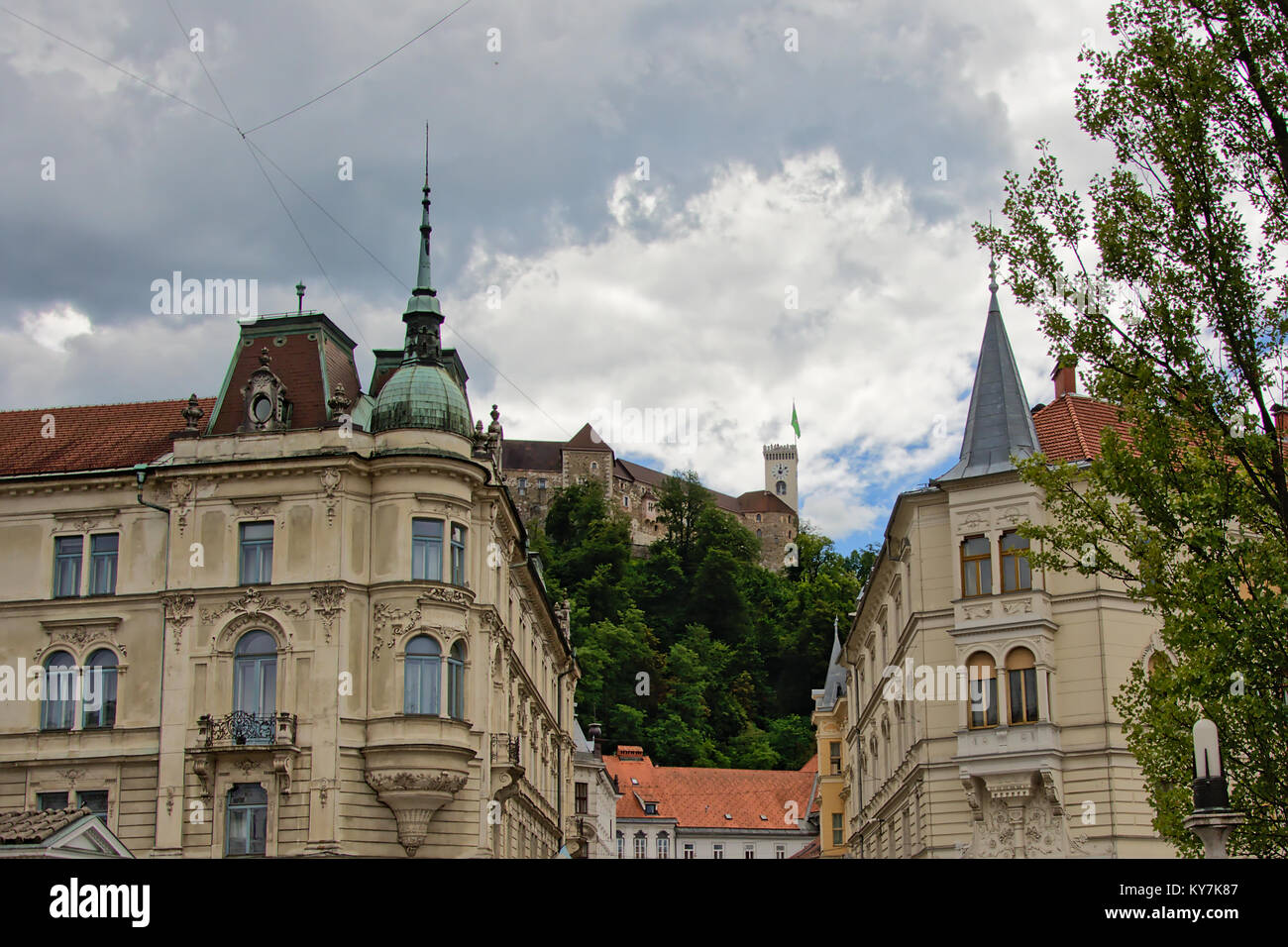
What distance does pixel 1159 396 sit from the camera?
20141mm

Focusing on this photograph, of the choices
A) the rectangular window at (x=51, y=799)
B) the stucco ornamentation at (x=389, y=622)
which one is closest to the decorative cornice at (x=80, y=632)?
the rectangular window at (x=51, y=799)

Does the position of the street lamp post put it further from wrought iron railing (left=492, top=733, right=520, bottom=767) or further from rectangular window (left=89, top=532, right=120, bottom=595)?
rectangular window (left=89, top=532, right=120, bottom=595)

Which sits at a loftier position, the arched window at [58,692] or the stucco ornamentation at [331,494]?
the stucco ornamentation at [331,494]

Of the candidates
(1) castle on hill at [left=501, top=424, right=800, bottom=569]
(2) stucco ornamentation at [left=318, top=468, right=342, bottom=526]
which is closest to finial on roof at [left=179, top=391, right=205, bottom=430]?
(2) stucco ornamentation at [left=318, top=468, right=342, bottom=526]

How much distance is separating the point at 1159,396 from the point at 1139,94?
4.46 metres

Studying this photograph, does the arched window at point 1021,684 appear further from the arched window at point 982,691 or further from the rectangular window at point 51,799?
the rectangular window at point 51,799

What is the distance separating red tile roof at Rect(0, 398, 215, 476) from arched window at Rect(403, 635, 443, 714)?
1058 centimetres

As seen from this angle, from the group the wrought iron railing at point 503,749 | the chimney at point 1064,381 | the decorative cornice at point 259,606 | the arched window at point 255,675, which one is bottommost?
the wrought iron railing at point 503,749

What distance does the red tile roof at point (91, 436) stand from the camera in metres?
43.0

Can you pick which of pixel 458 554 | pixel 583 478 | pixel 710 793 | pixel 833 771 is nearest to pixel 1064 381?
pixel 458 554

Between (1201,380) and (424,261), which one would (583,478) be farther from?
(1201,380)

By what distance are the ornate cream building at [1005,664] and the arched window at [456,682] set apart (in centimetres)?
1275
